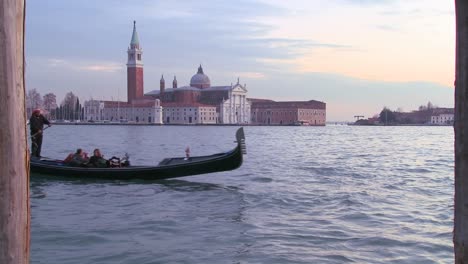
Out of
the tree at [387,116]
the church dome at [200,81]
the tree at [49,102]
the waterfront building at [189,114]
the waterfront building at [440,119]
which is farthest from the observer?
the waterfront building at [440,119]

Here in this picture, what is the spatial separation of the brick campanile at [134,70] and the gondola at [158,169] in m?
69.8

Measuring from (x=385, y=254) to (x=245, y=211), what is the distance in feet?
7.60

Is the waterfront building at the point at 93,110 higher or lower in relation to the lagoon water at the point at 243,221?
higher

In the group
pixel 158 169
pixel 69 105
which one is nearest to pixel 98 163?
pixel 158 169

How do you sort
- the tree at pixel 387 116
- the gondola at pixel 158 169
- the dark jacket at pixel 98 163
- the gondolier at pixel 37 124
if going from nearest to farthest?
the gondola at pixel 158 169
the dark jacket at pixel 98 163
the gondolier at pixel 37 124
the tree at pixel 387 116

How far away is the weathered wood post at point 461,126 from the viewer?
48.5 inches

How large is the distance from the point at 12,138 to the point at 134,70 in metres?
77.9

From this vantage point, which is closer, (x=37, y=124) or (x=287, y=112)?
(x=37, y=124)

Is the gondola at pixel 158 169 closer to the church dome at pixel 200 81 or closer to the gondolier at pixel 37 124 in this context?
the gondolier at pixel 37 124

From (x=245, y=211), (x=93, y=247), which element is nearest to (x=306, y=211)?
(x=245, y=211)

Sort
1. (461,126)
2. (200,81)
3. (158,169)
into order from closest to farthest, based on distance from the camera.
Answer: (461,126) → (158,169) → (200,81)

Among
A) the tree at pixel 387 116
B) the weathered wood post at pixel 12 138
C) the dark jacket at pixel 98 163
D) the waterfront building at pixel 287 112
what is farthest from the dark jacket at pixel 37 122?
the tree at pixel 387 116

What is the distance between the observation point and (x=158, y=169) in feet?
28.7

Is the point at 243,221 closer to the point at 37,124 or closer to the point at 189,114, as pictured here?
the point at 37,124
